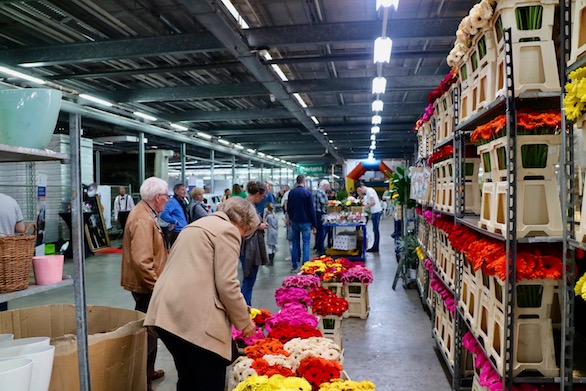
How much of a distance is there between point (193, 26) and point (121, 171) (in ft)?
33.5

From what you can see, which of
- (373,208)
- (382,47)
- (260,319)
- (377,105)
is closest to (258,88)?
(377,105)

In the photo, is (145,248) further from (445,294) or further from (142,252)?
(445,294)

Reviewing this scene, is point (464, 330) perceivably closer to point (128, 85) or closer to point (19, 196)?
point (128, 85)

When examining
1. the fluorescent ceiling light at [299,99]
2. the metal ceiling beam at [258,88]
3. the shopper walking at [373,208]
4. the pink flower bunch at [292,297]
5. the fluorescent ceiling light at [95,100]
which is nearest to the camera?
the pink flower bunch at [292,297]

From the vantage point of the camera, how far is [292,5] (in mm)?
5539

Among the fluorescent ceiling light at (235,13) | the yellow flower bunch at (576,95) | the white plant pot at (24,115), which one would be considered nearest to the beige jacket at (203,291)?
the white plant pot at (24,115)

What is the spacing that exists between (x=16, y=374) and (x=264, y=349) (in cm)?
148

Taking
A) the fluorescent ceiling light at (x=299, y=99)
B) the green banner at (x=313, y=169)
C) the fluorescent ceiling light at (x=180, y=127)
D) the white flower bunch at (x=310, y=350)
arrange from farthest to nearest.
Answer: the green banner at (x=313, y=169)
the fluorescent ceiling light at (x=180, y=127)
the fluorescent ceiling light at (x=299, y=99)
the white flower bunch at (x=310, y=350)

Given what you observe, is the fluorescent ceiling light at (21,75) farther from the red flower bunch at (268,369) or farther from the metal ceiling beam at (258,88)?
the red flower bunch at (268,369)

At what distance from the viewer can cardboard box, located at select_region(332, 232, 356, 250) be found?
27.6 feet

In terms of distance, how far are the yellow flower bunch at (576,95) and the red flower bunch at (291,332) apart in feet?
6.89

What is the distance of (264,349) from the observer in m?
2.61

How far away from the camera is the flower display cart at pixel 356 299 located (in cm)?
514

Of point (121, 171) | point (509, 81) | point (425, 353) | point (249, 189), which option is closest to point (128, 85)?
point (249, 189)
